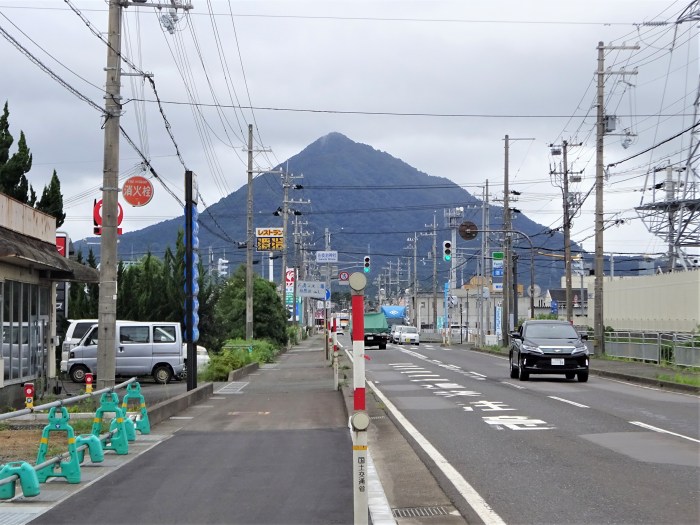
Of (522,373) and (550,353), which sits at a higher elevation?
(550,353)

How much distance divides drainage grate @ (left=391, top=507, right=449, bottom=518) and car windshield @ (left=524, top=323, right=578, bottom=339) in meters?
19.5

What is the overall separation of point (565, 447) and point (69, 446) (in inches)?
258

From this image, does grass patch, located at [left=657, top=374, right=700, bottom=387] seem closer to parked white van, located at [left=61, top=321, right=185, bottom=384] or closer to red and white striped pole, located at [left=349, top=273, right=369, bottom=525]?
parked white van, located at [left=61, top=321, right=185, bottom=384]

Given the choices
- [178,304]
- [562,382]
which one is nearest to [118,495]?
[562,382]

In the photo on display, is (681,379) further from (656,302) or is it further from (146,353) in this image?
(656,302)

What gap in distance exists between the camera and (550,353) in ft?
88.3

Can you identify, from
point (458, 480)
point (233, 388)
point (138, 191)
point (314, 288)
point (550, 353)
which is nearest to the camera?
point (458, 480)

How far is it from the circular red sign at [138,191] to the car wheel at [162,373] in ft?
25.8

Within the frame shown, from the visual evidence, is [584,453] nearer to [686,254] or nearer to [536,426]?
[536,426]

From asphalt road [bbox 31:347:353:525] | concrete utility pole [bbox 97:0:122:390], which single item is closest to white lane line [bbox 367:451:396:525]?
asphalt road [bbox 31:347:353:525]

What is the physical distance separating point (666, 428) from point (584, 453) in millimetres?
3394

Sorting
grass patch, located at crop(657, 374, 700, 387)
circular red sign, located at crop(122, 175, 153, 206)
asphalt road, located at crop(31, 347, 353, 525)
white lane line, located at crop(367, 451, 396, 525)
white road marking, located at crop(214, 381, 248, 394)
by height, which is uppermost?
circular red sign, located at crop(122, 175, 153, 206)

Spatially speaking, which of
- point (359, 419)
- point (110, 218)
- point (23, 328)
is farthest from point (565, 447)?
point (23, 328)

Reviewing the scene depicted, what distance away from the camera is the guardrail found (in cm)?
936
